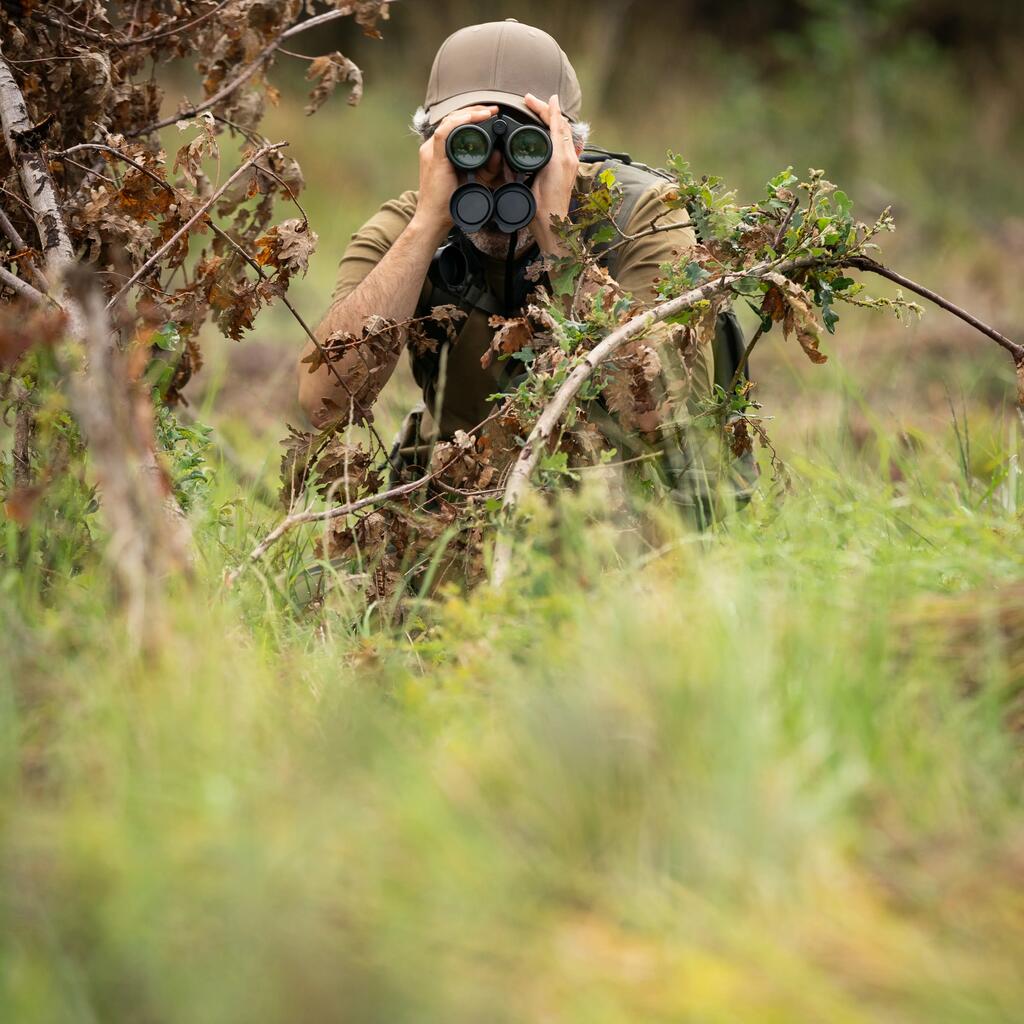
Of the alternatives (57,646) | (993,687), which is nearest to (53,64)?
(57,646)

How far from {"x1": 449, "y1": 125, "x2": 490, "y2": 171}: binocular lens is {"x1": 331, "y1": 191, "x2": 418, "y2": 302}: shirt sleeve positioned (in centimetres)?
39

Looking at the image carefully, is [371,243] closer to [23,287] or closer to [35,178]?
[35,178]

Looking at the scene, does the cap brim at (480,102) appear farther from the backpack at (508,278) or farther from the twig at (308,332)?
the twig at (308,332)

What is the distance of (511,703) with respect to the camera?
1.53 m

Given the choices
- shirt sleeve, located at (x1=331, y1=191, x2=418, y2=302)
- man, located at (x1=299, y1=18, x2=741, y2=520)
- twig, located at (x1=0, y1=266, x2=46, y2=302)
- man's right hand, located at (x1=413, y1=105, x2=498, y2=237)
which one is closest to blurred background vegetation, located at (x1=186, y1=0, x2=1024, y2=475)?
shirt sleeve, located at (x1=331, y1=191, x2=418, y2=302)

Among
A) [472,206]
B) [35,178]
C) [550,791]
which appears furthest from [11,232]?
[550,791]

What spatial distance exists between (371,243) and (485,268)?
31cm

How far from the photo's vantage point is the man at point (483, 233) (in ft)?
8.60

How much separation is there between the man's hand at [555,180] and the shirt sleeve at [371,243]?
1.49 ft

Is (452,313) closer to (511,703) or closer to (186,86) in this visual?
(511,703)

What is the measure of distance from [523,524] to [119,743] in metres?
0.78

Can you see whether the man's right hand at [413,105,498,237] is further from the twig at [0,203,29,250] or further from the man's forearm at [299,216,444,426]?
the twig at [0,203,29,250]

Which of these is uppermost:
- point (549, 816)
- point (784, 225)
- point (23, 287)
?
point (784, 225)

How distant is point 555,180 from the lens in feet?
8.54
